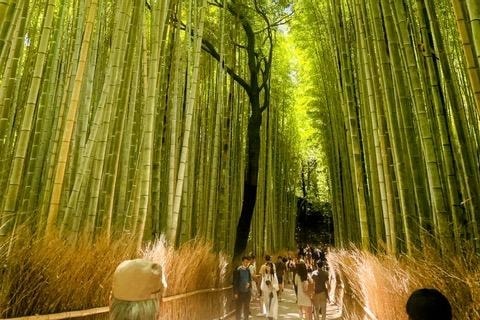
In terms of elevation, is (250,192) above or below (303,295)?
above

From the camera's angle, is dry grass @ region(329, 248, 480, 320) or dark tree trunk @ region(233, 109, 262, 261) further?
dark tree trunk @ region(233, 109, 262, 261)

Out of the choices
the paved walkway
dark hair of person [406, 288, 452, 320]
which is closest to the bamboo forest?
dark hair of person [406, 288, 452, 320]

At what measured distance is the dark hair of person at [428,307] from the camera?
1.19 m

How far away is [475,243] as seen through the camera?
2.23 metres

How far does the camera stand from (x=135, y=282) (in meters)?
1.52

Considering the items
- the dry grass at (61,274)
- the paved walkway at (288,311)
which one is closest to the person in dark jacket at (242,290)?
the paved walkway at (288,311)

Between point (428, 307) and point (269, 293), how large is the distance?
4.78 meters

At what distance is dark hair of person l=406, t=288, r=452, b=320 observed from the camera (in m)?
1.19

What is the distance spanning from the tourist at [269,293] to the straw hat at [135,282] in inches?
174

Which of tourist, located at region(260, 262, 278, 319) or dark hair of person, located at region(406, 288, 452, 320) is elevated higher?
dark hair of person, located at region(406, 288, 452, 320)

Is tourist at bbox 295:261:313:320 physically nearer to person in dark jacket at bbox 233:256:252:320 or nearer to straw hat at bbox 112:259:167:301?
person in dark jacket at bbox 233:256:252:320

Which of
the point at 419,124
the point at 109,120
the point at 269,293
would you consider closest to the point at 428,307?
the point at 419,124

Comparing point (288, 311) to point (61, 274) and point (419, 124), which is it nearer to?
point (419, 124)

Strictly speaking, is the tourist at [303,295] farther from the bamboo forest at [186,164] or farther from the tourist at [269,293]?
the tourist at [269,293]
